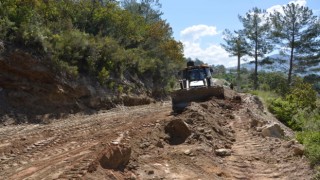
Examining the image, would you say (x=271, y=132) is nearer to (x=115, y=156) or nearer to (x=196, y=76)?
(x=115, y=156)

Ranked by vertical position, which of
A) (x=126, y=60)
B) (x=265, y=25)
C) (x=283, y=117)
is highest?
(x=265, y=25)

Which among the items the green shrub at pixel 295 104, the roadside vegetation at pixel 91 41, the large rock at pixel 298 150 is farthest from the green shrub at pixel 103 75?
the large rock at pixel 298 150

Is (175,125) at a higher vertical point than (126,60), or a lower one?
lower

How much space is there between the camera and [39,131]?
1197 centimetres

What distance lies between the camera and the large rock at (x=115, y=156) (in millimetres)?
6676

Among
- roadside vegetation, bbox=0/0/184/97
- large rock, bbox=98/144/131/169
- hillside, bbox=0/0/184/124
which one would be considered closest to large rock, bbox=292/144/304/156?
large rock, bbox=98/144/131/169

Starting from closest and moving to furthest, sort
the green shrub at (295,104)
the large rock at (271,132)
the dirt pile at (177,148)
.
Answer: the dirt pile at (177,148), the large rock at (271,132), the green shrub at (295,104)

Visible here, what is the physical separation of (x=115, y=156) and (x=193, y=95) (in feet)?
36.8

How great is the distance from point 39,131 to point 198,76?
9.38 meters

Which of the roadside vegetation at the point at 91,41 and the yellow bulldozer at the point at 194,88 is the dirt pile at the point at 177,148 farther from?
the roadside vegetation at the point at 91,41

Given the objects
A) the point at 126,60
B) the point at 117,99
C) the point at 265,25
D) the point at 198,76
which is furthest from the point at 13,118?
the point at 265,25

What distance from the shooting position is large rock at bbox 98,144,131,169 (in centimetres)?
668

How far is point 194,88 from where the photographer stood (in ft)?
58.4

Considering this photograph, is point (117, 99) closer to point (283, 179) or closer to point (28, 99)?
point (28, 99)
